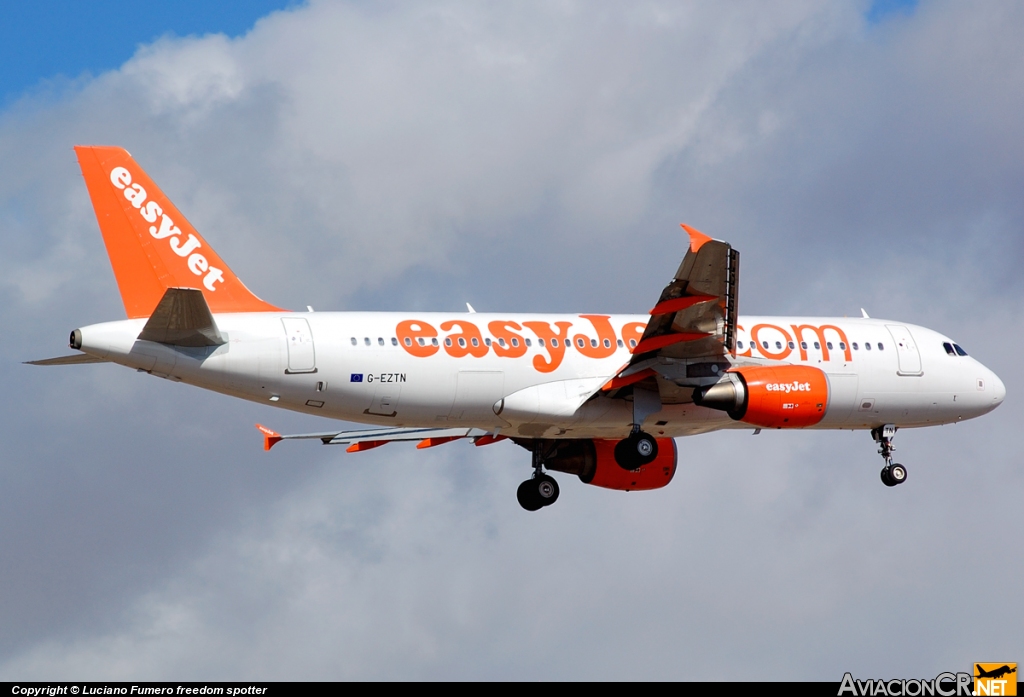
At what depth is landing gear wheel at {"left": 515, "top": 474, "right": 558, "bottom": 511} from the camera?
35.2 m

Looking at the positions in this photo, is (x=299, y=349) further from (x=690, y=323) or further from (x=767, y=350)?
(x=767, y=350)

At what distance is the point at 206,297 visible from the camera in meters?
29.5

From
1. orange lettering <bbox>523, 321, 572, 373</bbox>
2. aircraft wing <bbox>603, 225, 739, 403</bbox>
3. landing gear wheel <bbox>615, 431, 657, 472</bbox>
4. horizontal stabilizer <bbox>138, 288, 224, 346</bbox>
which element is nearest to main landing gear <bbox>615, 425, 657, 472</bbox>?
landing gear wheel <bbox>615, 431, 657, 472</bbox>

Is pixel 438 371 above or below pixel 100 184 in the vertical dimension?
below

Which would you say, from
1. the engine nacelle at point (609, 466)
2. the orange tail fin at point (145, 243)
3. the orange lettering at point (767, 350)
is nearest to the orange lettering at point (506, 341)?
the orange tail fin at point (145, 243)

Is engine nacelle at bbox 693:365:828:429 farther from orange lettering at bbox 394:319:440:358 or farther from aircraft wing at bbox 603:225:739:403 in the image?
orange lettering at bbox 394:319:440:358

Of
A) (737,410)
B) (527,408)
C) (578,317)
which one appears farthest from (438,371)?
(737,410)

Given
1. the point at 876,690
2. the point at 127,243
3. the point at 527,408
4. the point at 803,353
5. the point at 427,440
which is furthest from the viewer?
the point at 427,440

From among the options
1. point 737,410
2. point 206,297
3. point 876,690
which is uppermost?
point 206,297

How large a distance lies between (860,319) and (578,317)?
25.1 ft

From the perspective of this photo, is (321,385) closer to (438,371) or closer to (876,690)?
(438,371)

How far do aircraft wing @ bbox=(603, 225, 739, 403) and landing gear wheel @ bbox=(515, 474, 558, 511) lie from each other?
4.65 m

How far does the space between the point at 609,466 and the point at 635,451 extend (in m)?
4.58

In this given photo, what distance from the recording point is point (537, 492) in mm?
35156
